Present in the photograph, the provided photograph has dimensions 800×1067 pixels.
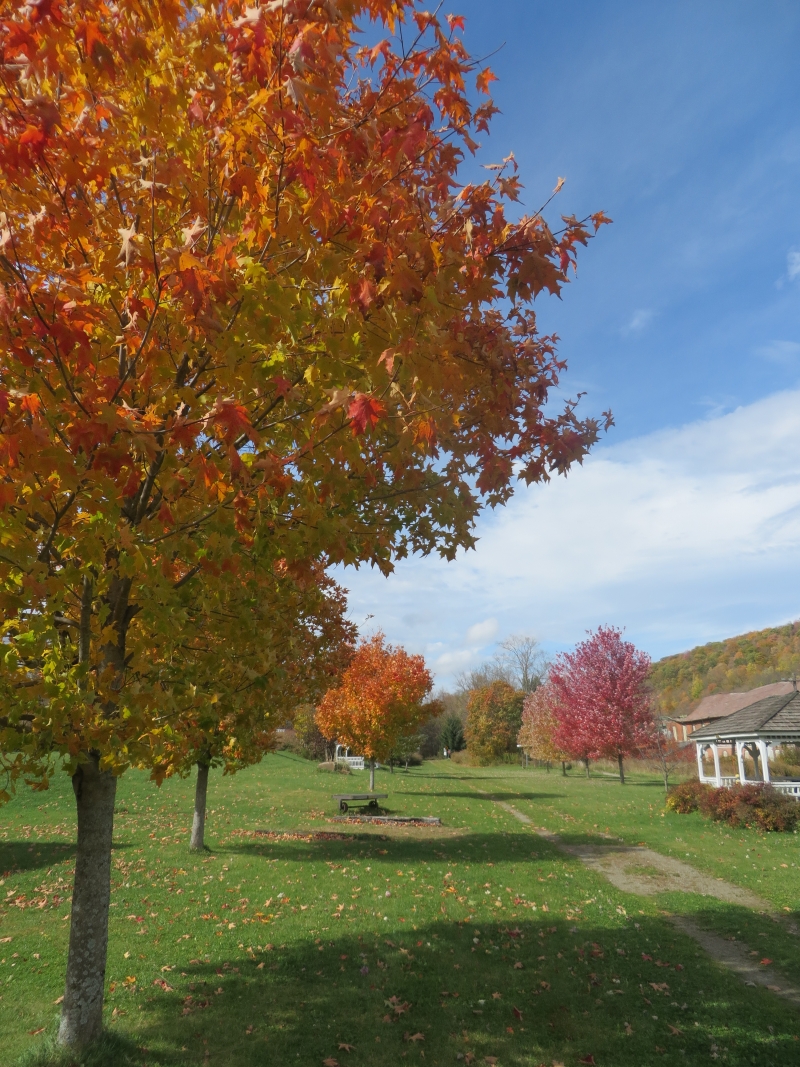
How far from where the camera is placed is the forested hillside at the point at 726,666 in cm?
8338

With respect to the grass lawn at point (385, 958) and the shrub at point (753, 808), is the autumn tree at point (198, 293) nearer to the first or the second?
the grass lawn at point (385, 958)

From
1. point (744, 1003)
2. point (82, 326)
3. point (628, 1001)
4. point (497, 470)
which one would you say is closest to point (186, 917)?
point (628, 1001)

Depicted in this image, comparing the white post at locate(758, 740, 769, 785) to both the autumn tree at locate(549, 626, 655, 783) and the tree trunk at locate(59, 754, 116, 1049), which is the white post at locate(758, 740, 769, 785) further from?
the tree trunk at locate(59, 754, 116, 1049)

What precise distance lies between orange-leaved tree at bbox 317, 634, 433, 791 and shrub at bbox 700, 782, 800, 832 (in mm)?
11150

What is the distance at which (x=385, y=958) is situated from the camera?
25.2 ft

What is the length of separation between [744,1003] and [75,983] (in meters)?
6.64

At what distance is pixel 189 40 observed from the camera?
383 centimetres

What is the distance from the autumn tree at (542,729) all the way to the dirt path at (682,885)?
30063 millimetres

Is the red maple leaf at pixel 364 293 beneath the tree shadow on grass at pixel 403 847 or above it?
above

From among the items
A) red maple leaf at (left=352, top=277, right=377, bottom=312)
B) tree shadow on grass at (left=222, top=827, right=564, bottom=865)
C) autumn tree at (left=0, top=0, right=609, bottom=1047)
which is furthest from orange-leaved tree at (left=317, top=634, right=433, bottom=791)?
red maple leaf at (left=352, top=277, right=377, bottom=312)

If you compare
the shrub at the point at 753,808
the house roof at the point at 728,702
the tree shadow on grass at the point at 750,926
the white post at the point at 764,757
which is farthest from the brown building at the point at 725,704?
the tree shadow on grass at the point at 750,926

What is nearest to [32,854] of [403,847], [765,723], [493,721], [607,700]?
[403,847]

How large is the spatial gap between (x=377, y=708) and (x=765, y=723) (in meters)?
15.2

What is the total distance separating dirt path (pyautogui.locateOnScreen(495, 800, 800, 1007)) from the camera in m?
7.54
